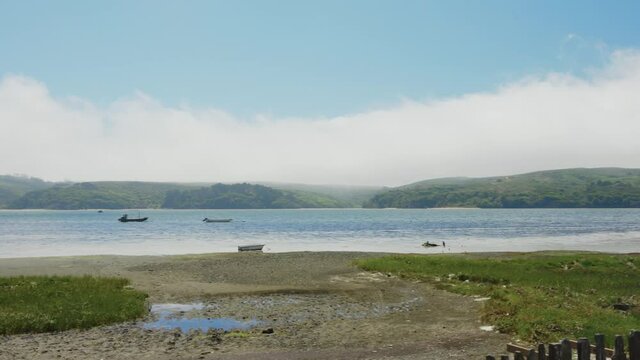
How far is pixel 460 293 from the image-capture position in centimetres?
3562

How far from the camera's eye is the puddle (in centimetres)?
2661

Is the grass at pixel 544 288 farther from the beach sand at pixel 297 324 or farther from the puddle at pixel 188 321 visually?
the puddle at pixel 188 321

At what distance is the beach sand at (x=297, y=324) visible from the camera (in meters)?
21.3

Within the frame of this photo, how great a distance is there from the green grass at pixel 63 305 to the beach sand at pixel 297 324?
107 cm

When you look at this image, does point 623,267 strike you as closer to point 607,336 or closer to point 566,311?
point 566,311

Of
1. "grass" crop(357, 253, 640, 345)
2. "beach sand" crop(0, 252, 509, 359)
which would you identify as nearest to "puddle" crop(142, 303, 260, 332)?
"beach sand" crop(0, 252, 509, 359)

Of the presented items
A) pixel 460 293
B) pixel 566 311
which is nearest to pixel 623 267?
pixel 460 293

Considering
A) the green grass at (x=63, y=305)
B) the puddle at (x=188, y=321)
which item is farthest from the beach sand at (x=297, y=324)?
the green grass at (x=63, y=305)

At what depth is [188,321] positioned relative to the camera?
28344mm

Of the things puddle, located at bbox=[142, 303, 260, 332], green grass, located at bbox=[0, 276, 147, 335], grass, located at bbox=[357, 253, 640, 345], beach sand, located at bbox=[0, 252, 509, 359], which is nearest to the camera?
beach sand, located at bbox=[0, 252, 509, 359]

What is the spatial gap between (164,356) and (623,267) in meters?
42.4

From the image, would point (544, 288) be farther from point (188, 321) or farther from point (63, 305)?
point (63, 305)

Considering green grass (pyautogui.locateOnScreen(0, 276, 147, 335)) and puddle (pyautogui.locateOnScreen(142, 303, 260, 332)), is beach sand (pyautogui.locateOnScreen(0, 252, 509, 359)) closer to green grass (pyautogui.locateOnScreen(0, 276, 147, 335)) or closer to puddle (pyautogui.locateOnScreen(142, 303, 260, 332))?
puddle (pyautogui.locateOnScreen(142, 303, 260, 332))

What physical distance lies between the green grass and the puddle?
1333mm
